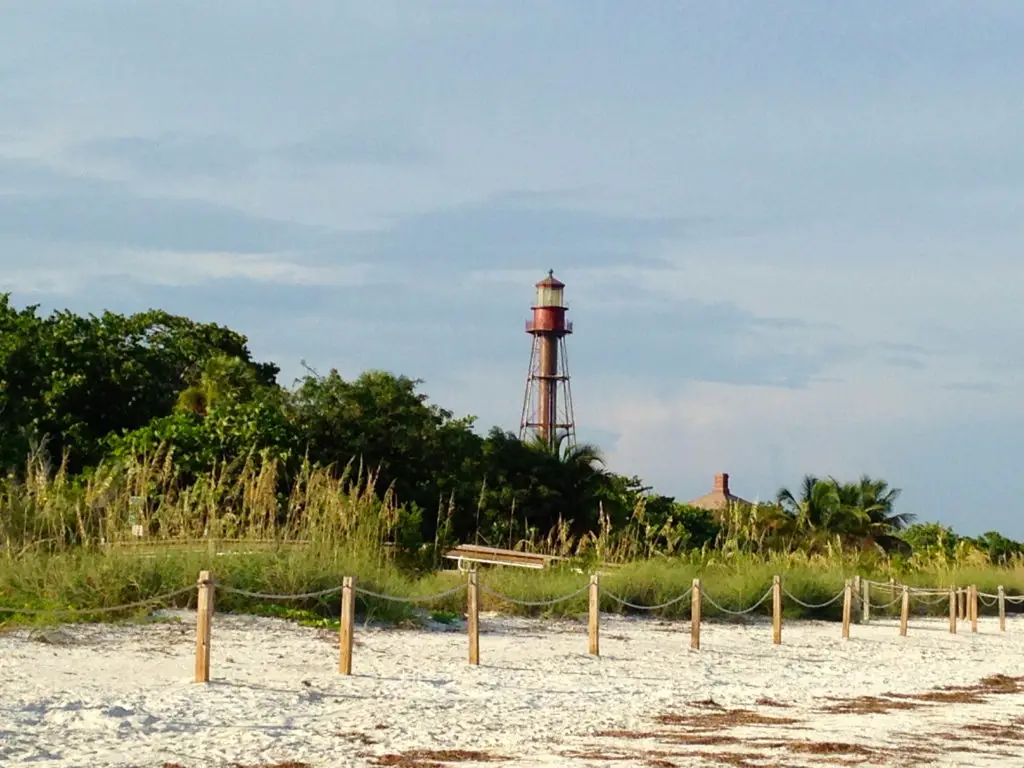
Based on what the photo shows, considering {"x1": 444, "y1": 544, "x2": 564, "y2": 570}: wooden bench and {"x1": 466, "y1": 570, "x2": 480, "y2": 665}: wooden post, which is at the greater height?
{"x1": 444, "y1": 544, "x2": 564, "y2": 570}: wooden bench

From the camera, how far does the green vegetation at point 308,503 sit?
14.9m

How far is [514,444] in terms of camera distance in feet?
118

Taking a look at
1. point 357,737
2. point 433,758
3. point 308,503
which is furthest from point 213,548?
point 433,758

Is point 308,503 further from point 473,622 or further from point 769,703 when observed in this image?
point 769,703

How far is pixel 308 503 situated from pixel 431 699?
17.4 feet

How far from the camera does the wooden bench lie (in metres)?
20.7

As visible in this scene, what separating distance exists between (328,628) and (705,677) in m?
3.71

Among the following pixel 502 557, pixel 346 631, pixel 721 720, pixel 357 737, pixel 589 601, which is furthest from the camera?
pixel 502 557

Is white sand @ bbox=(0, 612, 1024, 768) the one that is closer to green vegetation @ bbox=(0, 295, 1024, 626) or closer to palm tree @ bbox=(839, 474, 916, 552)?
green vegetation @ bbox=(0, 295, 1024, 626)

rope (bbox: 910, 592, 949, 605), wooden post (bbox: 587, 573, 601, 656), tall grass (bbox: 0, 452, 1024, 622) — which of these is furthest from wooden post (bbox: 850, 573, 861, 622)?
wooden post (bbox: 587, 573, 601, 656)

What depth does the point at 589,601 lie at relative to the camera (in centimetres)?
1684

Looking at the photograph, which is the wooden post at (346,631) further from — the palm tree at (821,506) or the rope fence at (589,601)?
the palm tree at (821,506)

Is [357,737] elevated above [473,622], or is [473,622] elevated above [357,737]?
[473,622]

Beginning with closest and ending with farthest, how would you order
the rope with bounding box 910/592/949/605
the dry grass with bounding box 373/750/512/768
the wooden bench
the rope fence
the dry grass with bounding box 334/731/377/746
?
1. the dry grass with bounding box 373/750/512/768
2. the dry grass with bounding box 334/731/377/746
3. the rope fence
4. the wooden bench
5. the rope with bounding box 910/592/949/605
